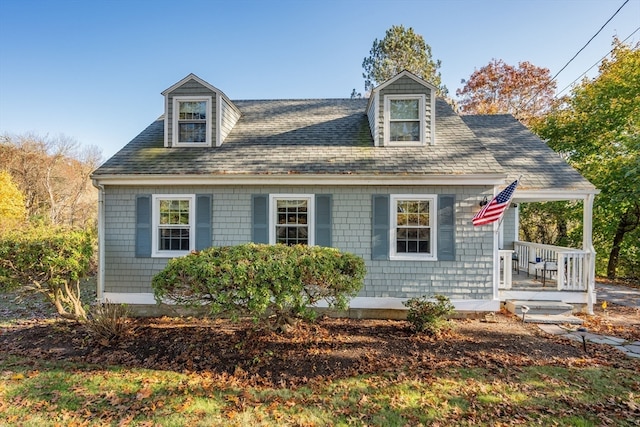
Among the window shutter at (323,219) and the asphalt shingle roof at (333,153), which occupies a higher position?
the asphalt shingle roof at (333,153)

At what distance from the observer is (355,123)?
8.76 m


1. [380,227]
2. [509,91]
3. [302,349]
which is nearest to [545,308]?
[380,227]

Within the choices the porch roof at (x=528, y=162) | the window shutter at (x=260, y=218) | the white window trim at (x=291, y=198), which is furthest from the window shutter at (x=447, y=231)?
the window shutter at (x=260, y=218)

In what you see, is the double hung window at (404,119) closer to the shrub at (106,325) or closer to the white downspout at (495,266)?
the white downspout at (495,266)

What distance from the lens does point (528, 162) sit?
8203 millimetres

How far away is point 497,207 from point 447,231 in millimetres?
1226

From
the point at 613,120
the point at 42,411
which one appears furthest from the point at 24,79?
the point at 613,120

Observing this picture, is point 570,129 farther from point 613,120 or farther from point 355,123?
point 355,123

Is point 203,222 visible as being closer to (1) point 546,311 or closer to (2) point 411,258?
(2) point 411,258

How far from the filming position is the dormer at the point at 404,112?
765cm

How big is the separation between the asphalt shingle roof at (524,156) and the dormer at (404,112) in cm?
257

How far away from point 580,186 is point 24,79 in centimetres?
2323

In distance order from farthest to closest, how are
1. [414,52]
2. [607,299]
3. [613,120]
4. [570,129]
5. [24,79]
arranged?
[414,52] → [24,79] → [570,129] → [613,120] → [607,299]

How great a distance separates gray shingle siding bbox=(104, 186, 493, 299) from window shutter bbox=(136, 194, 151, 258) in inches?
5.1
